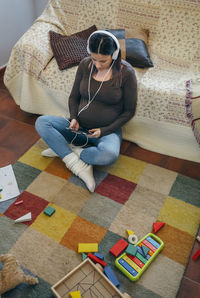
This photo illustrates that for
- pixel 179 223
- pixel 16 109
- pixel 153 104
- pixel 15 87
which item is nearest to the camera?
pixel 179 223

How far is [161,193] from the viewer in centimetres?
173

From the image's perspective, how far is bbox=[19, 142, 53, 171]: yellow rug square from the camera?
188 centimetres

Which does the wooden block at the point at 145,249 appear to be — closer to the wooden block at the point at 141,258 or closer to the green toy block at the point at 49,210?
the wooden block at the point at 141,258

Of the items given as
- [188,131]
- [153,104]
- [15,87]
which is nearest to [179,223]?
[188,131]

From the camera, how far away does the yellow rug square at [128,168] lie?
183 centimetres

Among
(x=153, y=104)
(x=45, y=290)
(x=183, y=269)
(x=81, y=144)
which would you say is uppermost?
(x=153, y=104)

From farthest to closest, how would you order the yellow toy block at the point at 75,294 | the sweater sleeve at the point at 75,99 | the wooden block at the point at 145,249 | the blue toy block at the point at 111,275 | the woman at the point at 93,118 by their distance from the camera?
1. the sweater sleeve at the point at 75,99
2. the woman at the point at 93,118
3. the wooden block at the point at 145,249
4. the blue toy block at the point at 111,275
5. the yellow toy block at the point at 75,294

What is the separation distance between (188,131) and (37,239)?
1.14m

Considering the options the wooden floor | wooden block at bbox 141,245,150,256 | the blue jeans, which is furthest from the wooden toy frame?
the wooden floor

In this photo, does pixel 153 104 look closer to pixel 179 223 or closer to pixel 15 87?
pixel 179 223

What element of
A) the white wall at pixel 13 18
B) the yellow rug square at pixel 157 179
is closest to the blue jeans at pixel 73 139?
the yellow rug square at pixel 157 179

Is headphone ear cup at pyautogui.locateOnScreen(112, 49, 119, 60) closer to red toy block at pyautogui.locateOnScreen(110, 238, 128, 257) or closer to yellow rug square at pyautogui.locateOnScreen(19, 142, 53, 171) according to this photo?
yellow rug square at pyautogui.locateOnScreen(19, 142, 53, 171)

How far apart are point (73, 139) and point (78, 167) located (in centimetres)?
22

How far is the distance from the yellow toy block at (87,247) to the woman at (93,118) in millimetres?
352
